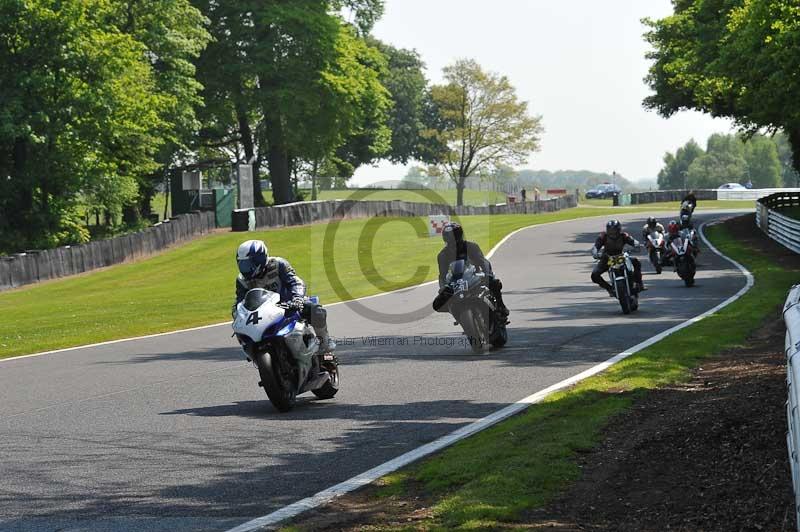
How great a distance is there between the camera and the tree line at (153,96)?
156 ft

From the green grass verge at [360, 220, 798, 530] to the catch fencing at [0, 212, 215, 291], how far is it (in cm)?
2754

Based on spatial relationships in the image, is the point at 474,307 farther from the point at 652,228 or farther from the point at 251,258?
the point at 652,228

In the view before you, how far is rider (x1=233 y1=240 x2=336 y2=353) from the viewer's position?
1146cm

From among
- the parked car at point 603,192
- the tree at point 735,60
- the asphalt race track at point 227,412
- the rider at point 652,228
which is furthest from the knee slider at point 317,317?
the parked car at point 603,192

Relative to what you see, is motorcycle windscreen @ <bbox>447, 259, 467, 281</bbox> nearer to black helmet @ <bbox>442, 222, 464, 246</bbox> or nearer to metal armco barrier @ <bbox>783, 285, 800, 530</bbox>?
black helmet @ <bbox>442, 222, 464, 246</bbox>

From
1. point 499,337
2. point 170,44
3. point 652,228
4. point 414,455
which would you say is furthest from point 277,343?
point 170,44

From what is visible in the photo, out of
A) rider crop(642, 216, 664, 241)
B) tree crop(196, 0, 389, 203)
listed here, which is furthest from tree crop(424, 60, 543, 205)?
rider crop(642, 216, 664, 241)

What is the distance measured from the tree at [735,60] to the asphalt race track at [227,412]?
569 inches

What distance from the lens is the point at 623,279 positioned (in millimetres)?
20469

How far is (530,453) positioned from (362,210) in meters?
56.7

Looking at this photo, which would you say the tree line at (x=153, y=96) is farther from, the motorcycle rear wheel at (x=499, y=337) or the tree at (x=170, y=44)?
the motorcycle rear wheel at (x=499, y=337)

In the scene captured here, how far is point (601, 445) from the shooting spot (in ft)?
29.8

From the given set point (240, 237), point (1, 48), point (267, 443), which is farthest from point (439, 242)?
point (267, 443)

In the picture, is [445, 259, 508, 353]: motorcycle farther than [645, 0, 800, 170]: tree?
No
